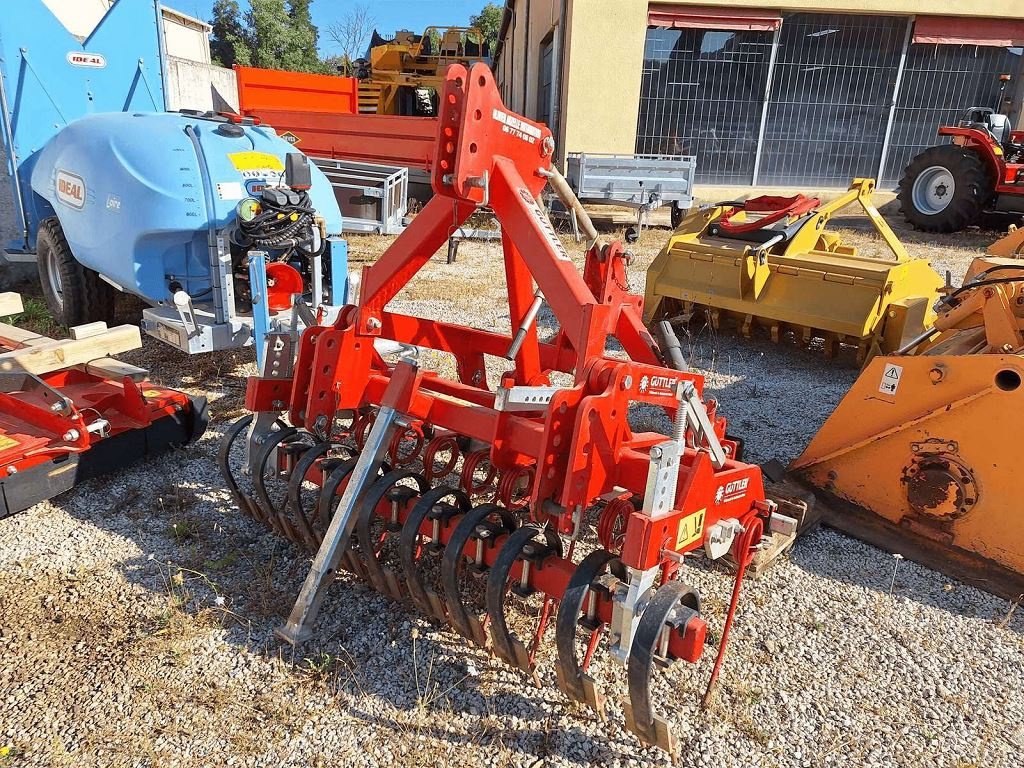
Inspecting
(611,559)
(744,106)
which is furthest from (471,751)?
(744,106)

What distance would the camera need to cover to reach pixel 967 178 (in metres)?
11.8

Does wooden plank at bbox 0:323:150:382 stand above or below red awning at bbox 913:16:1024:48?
below

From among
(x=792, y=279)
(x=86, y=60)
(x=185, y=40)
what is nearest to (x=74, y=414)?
(x=86, y=60)

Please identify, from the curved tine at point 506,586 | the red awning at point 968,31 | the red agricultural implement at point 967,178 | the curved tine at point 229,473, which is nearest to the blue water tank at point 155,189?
the curved tine at point 229,473

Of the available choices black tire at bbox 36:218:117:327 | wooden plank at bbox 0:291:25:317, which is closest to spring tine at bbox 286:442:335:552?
wooden plank at bbox 0:291:25:317

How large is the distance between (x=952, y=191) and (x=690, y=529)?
12.3m

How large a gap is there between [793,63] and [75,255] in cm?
1337

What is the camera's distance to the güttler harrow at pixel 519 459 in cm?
227

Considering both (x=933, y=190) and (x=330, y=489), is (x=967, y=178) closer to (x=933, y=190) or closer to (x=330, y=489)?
(x=933, y=190)

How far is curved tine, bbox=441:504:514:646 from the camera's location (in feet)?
8.29

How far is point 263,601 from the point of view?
2.91 m

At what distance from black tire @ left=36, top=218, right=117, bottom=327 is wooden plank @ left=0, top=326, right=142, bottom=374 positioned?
5.63 feet

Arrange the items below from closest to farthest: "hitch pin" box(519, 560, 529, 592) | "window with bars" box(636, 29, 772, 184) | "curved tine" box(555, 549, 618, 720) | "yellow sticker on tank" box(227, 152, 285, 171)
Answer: "curved tine" box(555, 549, 618, 720) < "hitch pin" box(519, 560, 529, 592) < "yellow sticker on tank" box(227, 152, 285, 171) < "window with bars" box(636, 29, 772, 184)

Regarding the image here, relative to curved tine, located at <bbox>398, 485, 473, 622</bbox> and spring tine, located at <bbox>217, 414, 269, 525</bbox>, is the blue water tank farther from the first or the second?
curved tine, located at <bbox>398, 485, 473, 622</bbox>
